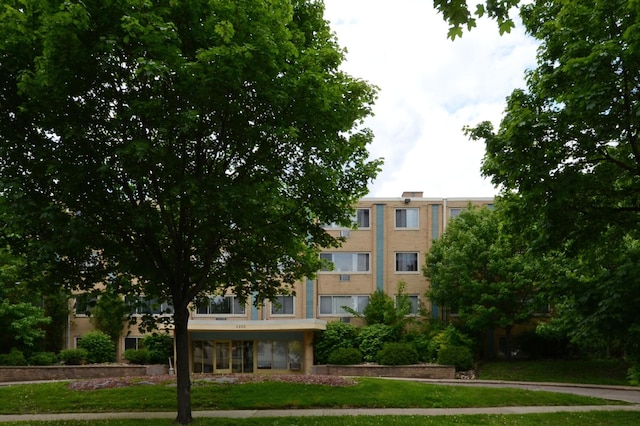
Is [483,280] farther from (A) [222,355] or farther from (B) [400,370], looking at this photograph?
(A) [222,355]

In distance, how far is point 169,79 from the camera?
34.8 ft

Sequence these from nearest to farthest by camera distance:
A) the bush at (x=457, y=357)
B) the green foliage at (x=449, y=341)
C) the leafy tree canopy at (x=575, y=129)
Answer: the leafy tree canopy at (x=575, y=129)
the bush at (x=457, y=357)
the green foliage at (x=449, y=341)

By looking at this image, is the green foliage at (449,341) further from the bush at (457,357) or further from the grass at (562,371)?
the grass at (562,371)

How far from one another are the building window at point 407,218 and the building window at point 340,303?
500 cm

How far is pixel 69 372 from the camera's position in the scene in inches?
1096

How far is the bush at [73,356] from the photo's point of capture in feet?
99.3

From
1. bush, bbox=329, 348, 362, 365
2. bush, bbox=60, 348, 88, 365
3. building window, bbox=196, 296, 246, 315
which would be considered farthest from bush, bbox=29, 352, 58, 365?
bush, bbox=329, 348, 362, 365

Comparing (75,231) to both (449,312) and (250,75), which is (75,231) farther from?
(449,312)

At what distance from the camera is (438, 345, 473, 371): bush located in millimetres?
27922

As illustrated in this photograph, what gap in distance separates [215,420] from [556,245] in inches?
329

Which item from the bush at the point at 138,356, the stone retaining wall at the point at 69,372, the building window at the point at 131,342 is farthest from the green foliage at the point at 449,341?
the building window at the point at 131,342

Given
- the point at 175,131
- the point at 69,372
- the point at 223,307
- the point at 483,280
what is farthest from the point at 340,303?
the point at 175,131

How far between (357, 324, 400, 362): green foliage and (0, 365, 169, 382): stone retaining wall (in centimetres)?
1038

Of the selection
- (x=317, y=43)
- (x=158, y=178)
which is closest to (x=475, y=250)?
(x=317, y=43)
